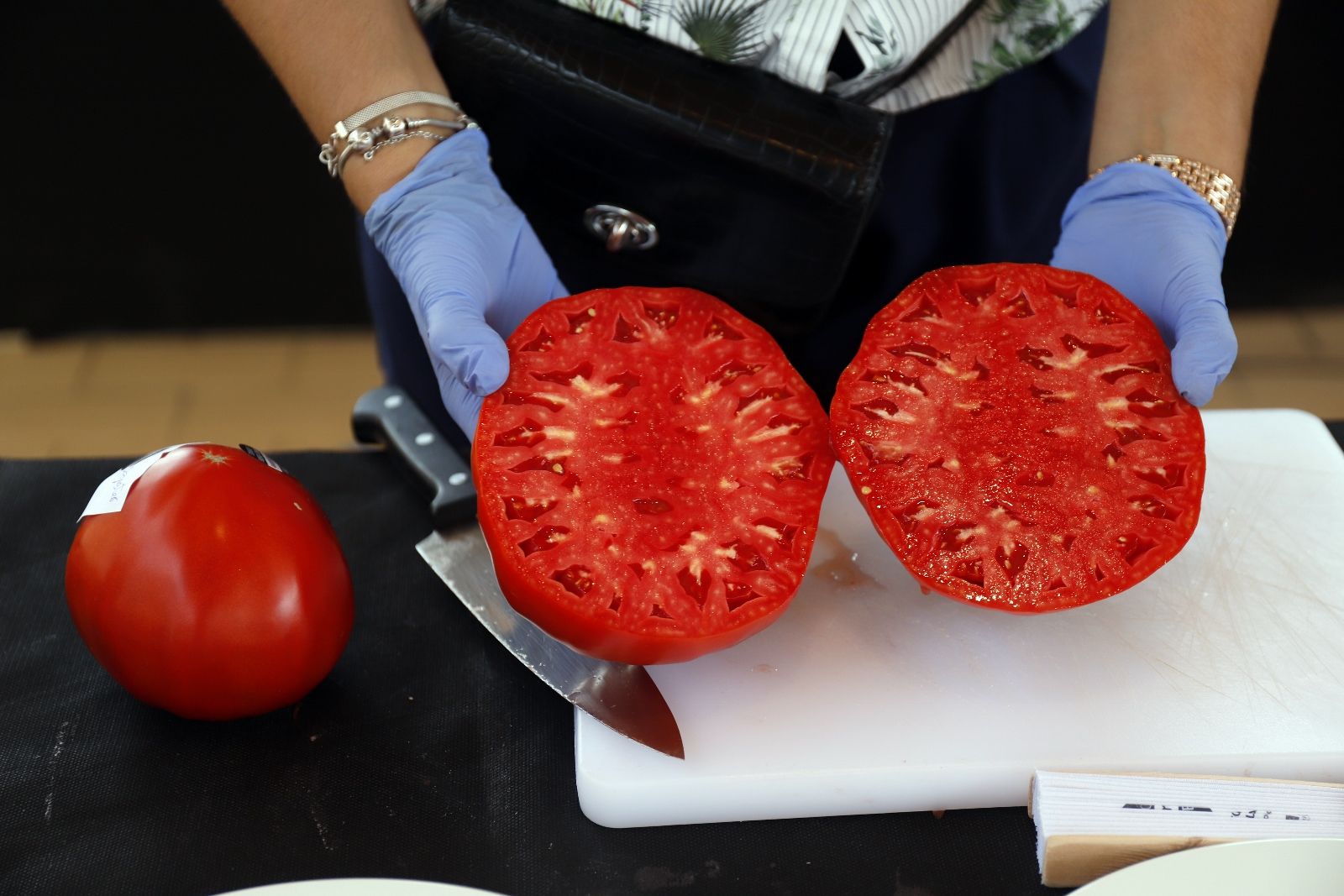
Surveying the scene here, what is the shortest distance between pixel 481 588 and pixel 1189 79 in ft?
3.12

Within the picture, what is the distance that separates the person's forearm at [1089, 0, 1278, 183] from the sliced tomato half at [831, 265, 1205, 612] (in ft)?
1.10

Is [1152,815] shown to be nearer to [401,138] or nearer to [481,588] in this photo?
[481,588]

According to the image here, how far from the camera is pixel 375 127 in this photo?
1.27m

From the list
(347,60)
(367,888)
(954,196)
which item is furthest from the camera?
(954,196)

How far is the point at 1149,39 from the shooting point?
1.36 metres

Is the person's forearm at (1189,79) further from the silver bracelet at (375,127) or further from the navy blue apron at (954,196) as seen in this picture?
the silver bracelet at (375,127)

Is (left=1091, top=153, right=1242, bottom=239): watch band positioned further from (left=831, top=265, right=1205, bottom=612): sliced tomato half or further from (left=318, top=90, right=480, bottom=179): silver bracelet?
(left=318, top=90, right=480, bottom=179): silver bracelet

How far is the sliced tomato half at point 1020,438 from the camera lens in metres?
1.00

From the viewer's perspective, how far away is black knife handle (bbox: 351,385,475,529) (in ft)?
4.01

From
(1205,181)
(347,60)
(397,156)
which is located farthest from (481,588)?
(1205,181)

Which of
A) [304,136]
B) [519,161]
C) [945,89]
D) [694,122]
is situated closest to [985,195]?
[945,89]

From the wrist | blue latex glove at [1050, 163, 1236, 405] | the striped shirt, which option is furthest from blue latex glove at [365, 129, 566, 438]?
blue latex glove at [1050, 163, 1236, 405]

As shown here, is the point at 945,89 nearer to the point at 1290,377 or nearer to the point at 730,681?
the point at 730,681

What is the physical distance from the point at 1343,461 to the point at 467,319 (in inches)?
38.0
